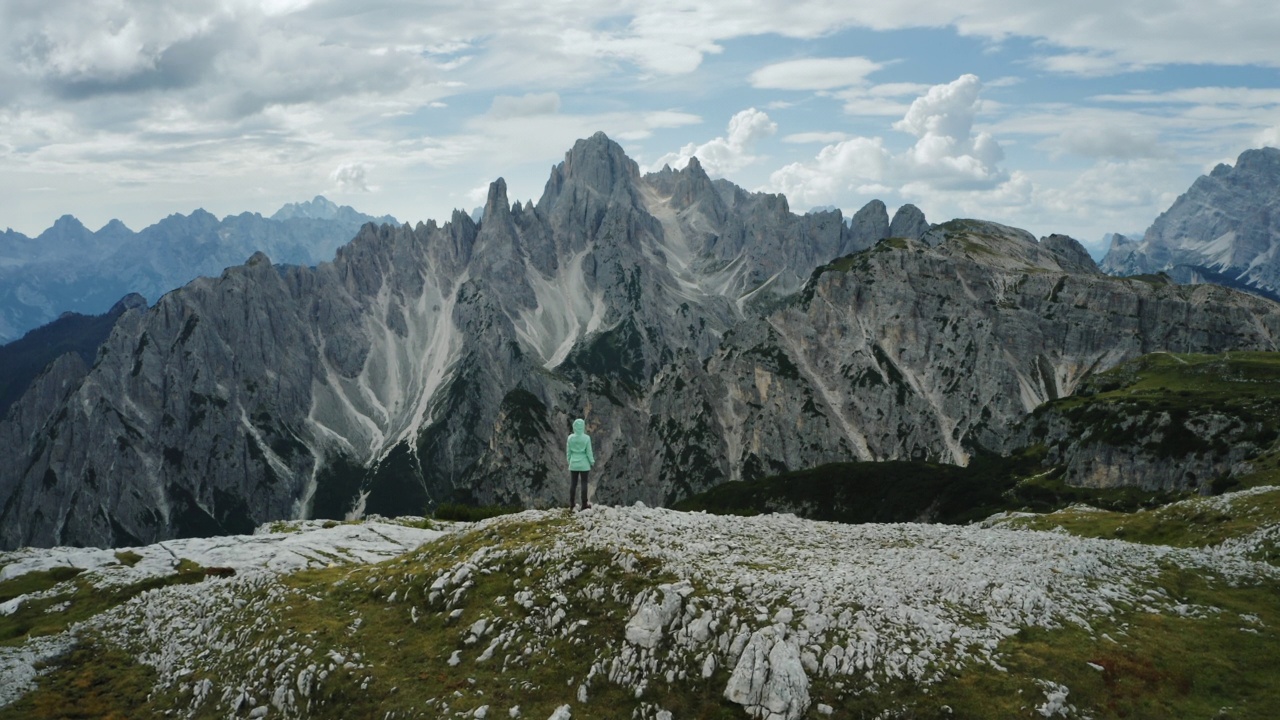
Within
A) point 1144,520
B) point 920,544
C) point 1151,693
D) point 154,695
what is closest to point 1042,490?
point 1144,520

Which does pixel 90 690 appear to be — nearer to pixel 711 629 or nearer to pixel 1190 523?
pixel 711 629

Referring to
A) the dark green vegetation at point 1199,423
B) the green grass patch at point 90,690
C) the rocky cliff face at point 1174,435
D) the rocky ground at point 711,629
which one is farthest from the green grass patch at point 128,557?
the rocky cliff face at point 1174,435

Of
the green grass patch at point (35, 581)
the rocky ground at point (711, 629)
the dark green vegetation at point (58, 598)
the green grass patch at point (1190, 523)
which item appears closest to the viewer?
the rocky ground at point (711, 629)

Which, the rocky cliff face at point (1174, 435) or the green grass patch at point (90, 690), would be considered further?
the rocky cliff face at point (1174, 435)

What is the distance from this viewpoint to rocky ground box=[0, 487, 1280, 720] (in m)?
27.0

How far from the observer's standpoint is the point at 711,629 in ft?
97.8

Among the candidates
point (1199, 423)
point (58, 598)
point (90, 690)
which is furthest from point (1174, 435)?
point (58, 598)

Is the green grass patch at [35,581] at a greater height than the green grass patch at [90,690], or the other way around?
the green grass patch at [90,690]

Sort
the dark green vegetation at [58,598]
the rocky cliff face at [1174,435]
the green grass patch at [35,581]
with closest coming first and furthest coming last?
the dark green vegetation at [58,598] → the green grass patch at [35,581] → the rocky cliff face at [1174,435]

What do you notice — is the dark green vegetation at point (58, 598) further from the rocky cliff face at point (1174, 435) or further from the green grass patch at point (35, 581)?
the rocky cliff face at point (1174, 435)

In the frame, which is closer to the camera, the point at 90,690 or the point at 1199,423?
the point at 90,690

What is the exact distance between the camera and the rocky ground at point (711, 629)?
27.0 m

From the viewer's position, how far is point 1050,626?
3027 centimetres

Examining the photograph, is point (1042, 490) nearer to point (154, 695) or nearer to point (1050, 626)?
point (1050, 626)
